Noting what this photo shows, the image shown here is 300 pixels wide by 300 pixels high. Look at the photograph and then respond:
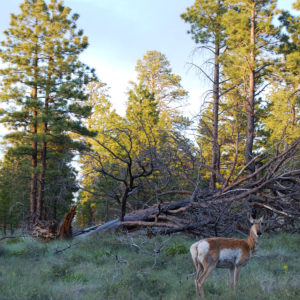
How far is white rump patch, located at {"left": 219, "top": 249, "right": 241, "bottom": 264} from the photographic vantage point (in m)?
5.24

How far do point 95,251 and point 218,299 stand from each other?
493cm

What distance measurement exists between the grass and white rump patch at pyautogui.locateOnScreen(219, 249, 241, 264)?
444 millimetres

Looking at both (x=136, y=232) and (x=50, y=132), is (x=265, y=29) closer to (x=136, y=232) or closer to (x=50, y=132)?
(x=136, y=232)

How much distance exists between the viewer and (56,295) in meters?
5.13

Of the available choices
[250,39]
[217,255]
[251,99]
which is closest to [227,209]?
[217,255]

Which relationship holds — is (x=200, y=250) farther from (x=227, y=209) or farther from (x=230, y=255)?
(x=227, y=209)

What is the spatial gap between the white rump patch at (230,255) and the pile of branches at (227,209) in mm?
3850

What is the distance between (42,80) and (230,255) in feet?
54.1

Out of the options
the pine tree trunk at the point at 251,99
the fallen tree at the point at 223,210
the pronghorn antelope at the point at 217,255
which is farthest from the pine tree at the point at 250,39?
the pronghorn antelope at the point at 217,255

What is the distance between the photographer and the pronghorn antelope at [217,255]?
5.14m

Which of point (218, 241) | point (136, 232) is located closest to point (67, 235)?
point (136, 232)

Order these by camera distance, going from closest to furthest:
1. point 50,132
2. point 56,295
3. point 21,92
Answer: point 56,295 → point 21,92 → point 50,132

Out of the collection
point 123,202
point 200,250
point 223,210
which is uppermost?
point 123,202

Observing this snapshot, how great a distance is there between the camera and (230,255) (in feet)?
17.4
